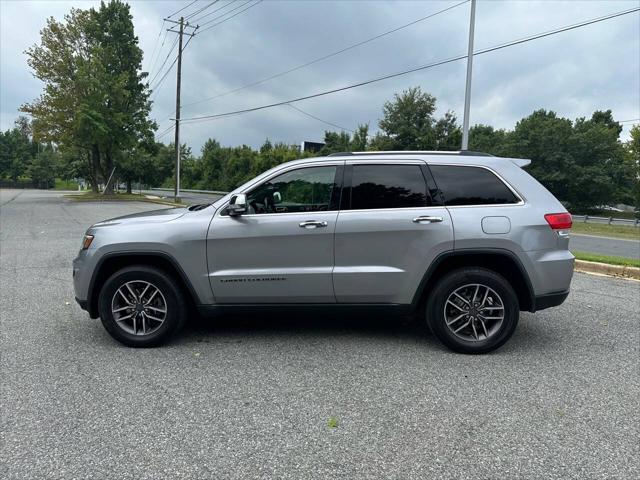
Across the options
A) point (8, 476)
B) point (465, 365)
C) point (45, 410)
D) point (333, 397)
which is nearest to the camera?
point (8, 476)

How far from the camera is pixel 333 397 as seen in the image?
329 cm

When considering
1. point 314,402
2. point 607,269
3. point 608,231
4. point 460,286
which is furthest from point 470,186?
point 608,231

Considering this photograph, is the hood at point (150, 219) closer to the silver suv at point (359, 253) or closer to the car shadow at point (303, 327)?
the silver suv at point (359, 253)

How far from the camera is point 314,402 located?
3213 mm

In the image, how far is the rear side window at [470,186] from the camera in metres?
4.15

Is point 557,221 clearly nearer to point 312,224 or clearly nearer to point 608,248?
point 312,224

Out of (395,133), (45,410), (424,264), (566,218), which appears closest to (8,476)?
(45,410)

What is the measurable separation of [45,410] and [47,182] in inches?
3979

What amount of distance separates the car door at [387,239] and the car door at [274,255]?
0.13 m

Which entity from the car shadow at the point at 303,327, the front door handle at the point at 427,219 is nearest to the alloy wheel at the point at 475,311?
the car shadow at the point at 303,327

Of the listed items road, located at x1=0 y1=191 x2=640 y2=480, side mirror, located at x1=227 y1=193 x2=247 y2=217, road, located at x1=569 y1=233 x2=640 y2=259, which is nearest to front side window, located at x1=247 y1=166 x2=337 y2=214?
side mirror, located at x1=227 y1=193 x2=247 y2=217

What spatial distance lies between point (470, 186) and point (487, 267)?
79 cm

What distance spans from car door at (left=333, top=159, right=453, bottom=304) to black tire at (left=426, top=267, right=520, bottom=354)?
0.23 metres

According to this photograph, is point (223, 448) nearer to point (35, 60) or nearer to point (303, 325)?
point (303, 325)
